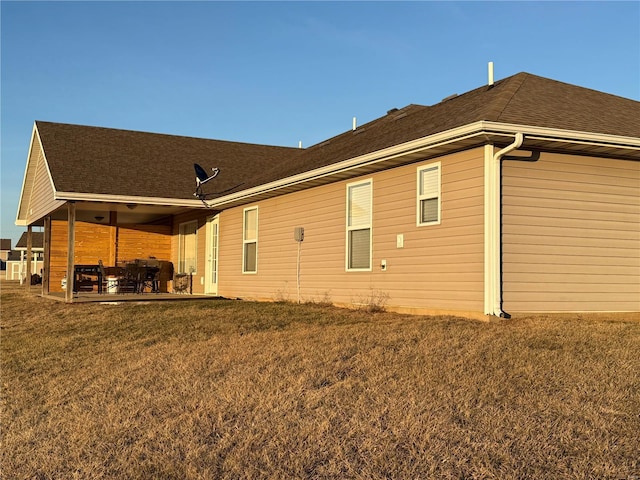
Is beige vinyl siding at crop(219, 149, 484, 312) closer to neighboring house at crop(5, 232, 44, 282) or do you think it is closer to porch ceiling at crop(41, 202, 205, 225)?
porch ceiling at crop(41, 202, 205, 225)

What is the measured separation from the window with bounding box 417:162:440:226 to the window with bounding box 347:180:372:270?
4.99 ft

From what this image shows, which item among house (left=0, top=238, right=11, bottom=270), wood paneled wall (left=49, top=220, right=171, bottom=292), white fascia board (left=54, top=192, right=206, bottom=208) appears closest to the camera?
white fascia board (left=54, top=192, right=206, bottom=208)

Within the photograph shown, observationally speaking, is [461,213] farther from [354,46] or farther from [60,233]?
[60,233]

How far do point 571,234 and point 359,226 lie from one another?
152 inches

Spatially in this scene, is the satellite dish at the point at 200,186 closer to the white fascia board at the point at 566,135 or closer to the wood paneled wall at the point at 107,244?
the wood paneled wall at the point at 107,244

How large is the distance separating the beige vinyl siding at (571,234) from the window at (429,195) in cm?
121

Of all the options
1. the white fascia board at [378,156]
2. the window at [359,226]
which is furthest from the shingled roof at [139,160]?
the window at [359,226]

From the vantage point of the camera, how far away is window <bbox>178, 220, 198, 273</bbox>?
19.5 meters

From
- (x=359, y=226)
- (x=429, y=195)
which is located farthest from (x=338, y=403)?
(x=359, y=226)

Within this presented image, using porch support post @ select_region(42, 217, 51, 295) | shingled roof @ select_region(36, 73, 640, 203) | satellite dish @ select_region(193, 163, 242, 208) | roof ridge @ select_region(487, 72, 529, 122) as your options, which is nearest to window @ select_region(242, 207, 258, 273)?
shingled roof @ select_region(36, 73, 640, 203)

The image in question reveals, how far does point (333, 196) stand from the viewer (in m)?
12.9

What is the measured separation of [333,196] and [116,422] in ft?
26.5

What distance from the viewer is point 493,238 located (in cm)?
916

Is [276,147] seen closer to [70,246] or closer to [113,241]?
[113,241]
